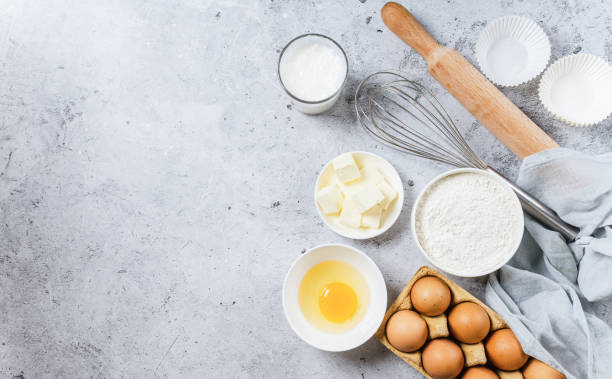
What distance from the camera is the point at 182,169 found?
1.31 meters

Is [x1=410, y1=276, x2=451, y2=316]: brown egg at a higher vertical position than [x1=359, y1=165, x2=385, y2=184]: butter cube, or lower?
lower

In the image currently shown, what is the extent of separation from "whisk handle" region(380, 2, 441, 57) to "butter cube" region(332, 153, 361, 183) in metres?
0.33

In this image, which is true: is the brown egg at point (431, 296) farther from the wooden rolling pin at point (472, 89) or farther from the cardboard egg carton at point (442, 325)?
the wooden rolling pin at point (472, 89)

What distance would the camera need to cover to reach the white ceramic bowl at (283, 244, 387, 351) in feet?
3.83

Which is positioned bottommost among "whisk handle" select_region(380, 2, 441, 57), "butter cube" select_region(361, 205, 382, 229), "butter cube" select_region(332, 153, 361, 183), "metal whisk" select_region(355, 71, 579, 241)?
"butter cube" select_region(361, 205, 382, 229)

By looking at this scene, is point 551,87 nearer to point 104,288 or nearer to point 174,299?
point 174,299

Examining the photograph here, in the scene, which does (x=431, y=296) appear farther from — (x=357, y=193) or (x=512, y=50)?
(x=512, y=50)

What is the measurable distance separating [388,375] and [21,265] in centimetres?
106

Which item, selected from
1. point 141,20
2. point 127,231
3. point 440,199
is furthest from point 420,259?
point 141,20

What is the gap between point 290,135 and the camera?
4.22 ft

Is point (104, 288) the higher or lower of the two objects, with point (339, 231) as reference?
lower

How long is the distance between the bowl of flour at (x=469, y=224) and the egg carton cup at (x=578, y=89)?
0.90 ft

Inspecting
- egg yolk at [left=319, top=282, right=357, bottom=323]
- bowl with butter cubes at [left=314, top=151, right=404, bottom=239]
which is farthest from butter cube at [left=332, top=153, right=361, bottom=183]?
egg yolk at [left=319, top=282, right=357, bottom=323]

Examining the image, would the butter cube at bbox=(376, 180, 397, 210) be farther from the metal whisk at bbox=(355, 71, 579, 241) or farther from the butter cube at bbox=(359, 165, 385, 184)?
the metal whisk at bbox=(355, 71, 579, 241)
